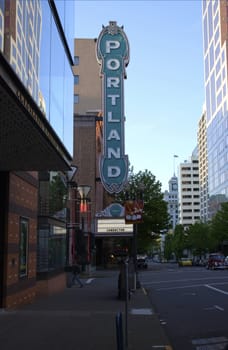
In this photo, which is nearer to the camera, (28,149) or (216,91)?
(28,149)

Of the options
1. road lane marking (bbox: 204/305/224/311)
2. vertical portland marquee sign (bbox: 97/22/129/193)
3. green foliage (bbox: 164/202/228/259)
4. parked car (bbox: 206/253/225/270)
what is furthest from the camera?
green foliage (bbox: 164/202/228/259)

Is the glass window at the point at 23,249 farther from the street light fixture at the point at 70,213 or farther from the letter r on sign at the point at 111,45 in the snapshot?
the letter r on sign at the point at 111,45

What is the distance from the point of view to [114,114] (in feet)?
105

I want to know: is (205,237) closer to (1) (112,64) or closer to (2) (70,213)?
(2) (70,213)

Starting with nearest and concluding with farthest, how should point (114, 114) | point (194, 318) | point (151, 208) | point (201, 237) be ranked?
point (194, 318) < point (114, 114) < point (151, 208) < point (201, 237)

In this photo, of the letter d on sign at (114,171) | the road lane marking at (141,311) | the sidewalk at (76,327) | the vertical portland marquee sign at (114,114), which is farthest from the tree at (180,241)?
the road lane marking at (141,311)

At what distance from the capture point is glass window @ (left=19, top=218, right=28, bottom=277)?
58.1 feet

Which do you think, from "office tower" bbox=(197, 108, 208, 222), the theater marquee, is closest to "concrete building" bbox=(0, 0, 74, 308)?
the theater marquee

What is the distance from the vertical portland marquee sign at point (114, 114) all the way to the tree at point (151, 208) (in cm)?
2780

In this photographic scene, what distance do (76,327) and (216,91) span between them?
11783cm

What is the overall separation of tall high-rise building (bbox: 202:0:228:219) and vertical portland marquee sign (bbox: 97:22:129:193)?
83815mm

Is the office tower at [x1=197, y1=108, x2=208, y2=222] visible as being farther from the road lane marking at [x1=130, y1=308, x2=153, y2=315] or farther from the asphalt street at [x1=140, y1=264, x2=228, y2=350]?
the road lane marking at [x1=130, y1=308, x2=153, y2=315]

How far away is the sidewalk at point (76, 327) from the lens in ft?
34.3

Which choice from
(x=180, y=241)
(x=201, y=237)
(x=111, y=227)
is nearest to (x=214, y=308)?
(x=111, y=227)
